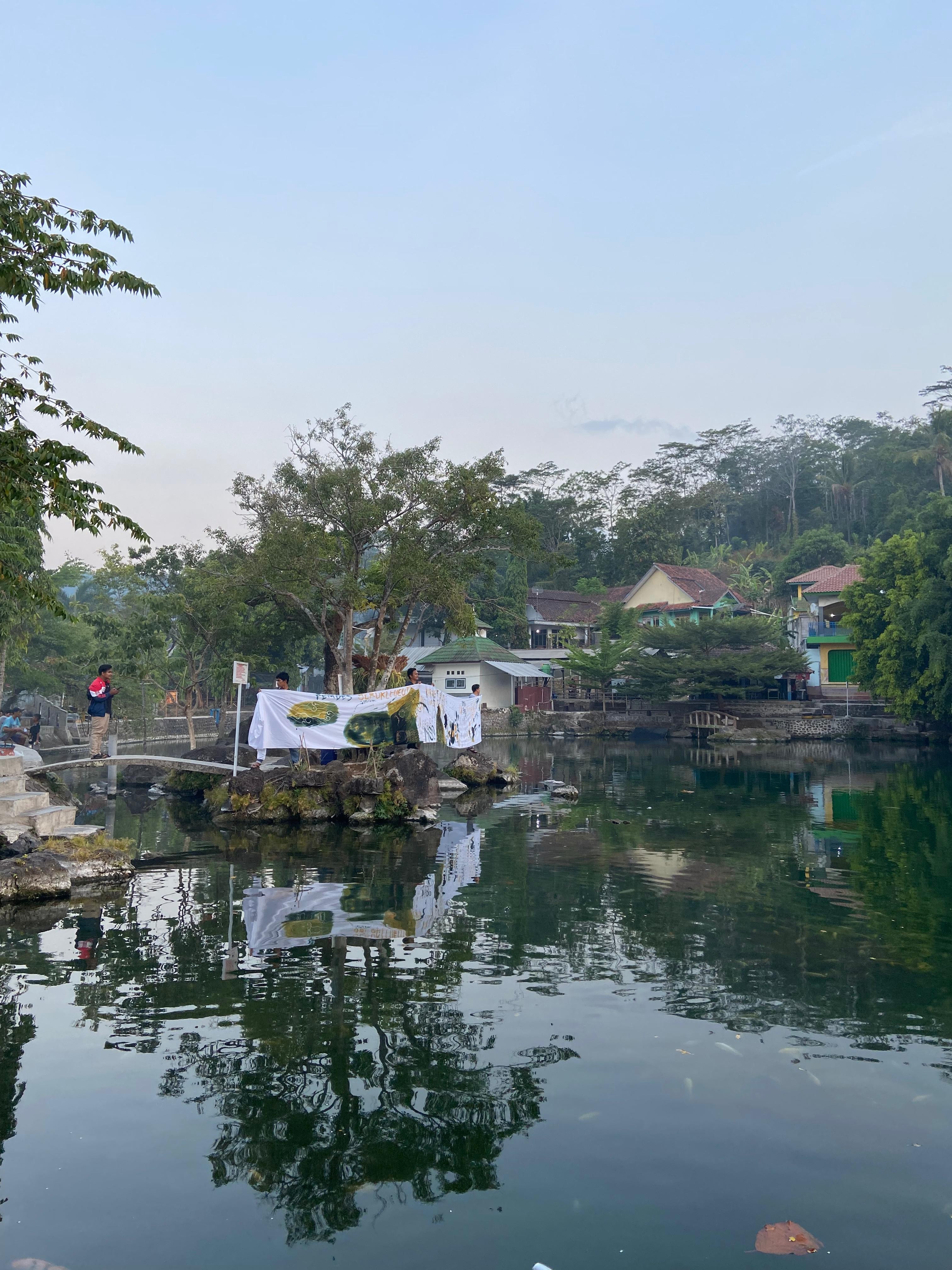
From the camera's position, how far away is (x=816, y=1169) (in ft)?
18.1

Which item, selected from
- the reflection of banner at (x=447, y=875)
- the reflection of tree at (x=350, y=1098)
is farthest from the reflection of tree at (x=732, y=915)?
the reflection of tree at (x=350, y=1098)

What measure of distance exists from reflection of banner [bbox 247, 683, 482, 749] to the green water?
6.79 meters

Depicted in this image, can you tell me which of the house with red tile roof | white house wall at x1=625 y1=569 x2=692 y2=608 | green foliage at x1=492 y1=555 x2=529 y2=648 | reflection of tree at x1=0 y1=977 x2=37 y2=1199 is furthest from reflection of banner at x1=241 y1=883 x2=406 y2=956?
white house wall at x1=625 y1=569 x2=692 y2=608

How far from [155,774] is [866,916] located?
21615mm

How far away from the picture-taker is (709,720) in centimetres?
4894

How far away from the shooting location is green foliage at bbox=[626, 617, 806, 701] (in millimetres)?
46812

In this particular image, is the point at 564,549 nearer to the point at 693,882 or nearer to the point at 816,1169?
the point at 693,882

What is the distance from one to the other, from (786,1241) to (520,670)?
49614mm

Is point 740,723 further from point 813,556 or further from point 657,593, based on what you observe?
point 813,556

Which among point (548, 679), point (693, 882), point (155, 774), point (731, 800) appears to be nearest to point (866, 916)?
point (693, 882)

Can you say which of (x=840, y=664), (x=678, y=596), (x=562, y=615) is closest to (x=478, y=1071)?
(x=840, y=664)

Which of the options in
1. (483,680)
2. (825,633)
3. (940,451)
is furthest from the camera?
(940,451)

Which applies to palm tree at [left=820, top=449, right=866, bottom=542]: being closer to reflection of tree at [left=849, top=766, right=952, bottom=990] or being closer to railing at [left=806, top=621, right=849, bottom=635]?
railing at [left=806, top=621, right=849, bottom=635]

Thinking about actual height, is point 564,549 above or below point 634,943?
above
